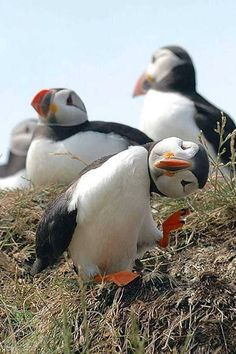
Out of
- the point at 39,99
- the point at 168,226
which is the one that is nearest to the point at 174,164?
the point at 168,226

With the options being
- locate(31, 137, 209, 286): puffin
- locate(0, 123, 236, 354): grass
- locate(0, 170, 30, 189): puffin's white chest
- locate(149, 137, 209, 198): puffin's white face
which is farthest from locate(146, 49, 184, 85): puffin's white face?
locate(149, 137, 209, 198): puffin's white face

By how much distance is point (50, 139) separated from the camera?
802 centimetres

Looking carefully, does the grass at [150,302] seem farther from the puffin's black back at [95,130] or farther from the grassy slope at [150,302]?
the puffin's black back at [95,130]

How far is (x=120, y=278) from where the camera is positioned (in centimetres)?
460

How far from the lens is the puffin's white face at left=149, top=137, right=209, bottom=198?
444 cm

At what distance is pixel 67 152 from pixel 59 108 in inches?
22.9

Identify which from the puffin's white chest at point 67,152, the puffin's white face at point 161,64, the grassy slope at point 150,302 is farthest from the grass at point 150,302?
the puffin's white face at point 161,64

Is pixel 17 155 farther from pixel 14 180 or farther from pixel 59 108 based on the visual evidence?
pixel 59 108

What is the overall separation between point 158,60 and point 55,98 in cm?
223

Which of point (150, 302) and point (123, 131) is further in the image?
point (123, 131)

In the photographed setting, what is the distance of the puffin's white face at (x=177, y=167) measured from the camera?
4438 mm

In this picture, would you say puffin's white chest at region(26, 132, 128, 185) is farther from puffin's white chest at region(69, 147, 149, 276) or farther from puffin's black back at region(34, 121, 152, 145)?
puffin's white chest at region(69, 147, 149, 276)

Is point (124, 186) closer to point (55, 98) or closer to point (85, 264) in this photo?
point (85, 264)

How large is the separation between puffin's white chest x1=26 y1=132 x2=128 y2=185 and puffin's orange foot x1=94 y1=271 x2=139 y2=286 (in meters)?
2.93
